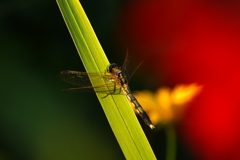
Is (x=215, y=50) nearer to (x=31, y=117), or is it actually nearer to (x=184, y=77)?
(x=184, y=77)

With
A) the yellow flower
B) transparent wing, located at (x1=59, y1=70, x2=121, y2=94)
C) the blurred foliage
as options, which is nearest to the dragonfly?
transparent wing, located at (x1=59, y1=70, x2=121, y2=94)

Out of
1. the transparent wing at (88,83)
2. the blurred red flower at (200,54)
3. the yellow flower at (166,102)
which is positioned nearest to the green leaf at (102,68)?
the transparent wing at (88,83)

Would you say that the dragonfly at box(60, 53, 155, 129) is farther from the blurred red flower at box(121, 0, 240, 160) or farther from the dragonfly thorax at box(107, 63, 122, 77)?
the blurred red flower at box(121, 0, 240, 160)

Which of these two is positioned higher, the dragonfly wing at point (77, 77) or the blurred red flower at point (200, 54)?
the dragonfly wing at point (77, 77)

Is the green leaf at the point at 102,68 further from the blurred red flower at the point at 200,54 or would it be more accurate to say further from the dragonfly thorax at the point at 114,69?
the blurred red flower at the point at 200,54

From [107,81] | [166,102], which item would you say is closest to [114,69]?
[107,81]

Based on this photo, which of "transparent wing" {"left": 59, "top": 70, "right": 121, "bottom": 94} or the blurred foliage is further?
the blurred foliage

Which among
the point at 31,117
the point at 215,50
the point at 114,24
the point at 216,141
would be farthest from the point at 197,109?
the point at 31,117
